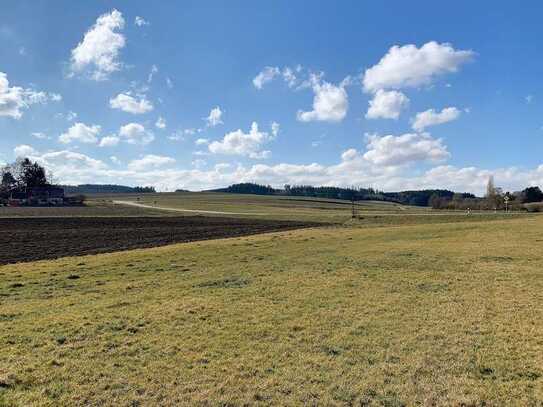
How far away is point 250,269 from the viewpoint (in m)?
19.6

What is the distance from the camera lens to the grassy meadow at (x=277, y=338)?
668 cm

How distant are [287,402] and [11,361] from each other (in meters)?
6.03

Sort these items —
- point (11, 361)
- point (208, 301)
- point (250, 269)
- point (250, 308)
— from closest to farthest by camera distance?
point (11, 361), point (250, 308), point (208, 301), point (250, 269)

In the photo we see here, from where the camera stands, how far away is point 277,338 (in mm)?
9273

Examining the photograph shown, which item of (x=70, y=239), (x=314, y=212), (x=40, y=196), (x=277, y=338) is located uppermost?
(x=40, y=196)

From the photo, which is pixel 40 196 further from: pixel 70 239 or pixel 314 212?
pixel 70 239

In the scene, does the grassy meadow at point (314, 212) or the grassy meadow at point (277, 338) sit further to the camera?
the grassy meadow at point (314, 212)

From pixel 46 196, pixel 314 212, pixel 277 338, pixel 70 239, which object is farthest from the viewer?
pixel 46 196

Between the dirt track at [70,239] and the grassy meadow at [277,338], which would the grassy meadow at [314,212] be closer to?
the dirt track at [70,239]

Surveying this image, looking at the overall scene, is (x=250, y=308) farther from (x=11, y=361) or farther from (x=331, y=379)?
(x=11, y=361)

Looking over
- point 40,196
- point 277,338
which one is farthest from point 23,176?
point 277,338

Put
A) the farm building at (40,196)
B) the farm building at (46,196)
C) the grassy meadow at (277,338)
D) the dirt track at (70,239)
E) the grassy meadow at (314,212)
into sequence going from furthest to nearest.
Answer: the farm building at (46,196) → the farm building at (40,196) → the grassy meadow at (314,212) → the dirt track at (70,239) → the grassy meadow at (277,338)

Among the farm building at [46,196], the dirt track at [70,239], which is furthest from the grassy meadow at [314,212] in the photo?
the dirt track at [70,239]

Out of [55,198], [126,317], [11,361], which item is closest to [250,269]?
[126,317]
